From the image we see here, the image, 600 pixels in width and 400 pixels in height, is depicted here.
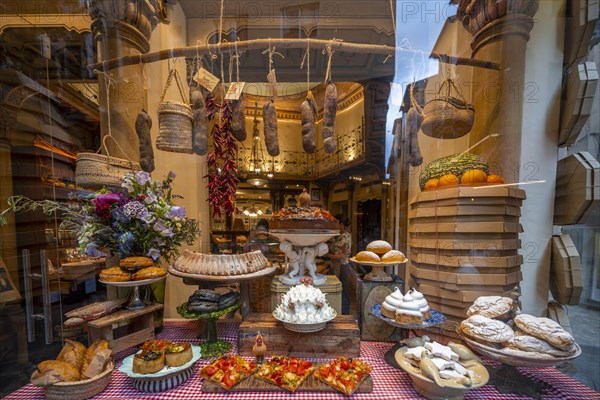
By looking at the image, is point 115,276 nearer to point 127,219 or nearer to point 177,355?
point 127,219

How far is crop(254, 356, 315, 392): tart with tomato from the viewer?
0.99 metres

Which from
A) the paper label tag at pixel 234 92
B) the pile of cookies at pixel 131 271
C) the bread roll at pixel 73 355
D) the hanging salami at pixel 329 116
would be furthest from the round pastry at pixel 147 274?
the hanging salami at pixel 329 116

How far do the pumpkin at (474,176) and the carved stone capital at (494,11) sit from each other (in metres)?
1.15

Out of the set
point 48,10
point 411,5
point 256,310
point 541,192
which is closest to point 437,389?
point 256,310

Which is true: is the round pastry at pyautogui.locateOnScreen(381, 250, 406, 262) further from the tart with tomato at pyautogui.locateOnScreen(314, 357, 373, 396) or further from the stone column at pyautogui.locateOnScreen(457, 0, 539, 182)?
the stone column at pyautogui.locateOnScreen(457, 0, 539, 182)

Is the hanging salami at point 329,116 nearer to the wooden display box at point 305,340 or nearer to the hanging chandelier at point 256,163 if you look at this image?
the hanging chandelier at point 256,163

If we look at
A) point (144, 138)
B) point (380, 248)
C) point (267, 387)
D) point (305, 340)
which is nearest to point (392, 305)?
point (380, 248)

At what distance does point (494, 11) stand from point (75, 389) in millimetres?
3245

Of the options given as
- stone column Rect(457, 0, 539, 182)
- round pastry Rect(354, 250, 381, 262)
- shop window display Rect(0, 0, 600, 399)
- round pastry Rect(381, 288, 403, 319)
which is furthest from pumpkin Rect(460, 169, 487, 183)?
round pastry Rect(381, 288, 403, 319)

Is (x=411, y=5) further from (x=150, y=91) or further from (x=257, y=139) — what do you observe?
(x=150, y=91)

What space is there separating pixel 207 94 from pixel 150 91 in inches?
25.3

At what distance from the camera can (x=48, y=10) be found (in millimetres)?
1824

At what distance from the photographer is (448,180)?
137cm

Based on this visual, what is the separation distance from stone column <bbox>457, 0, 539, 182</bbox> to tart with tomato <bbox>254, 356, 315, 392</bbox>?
1.82 metres
